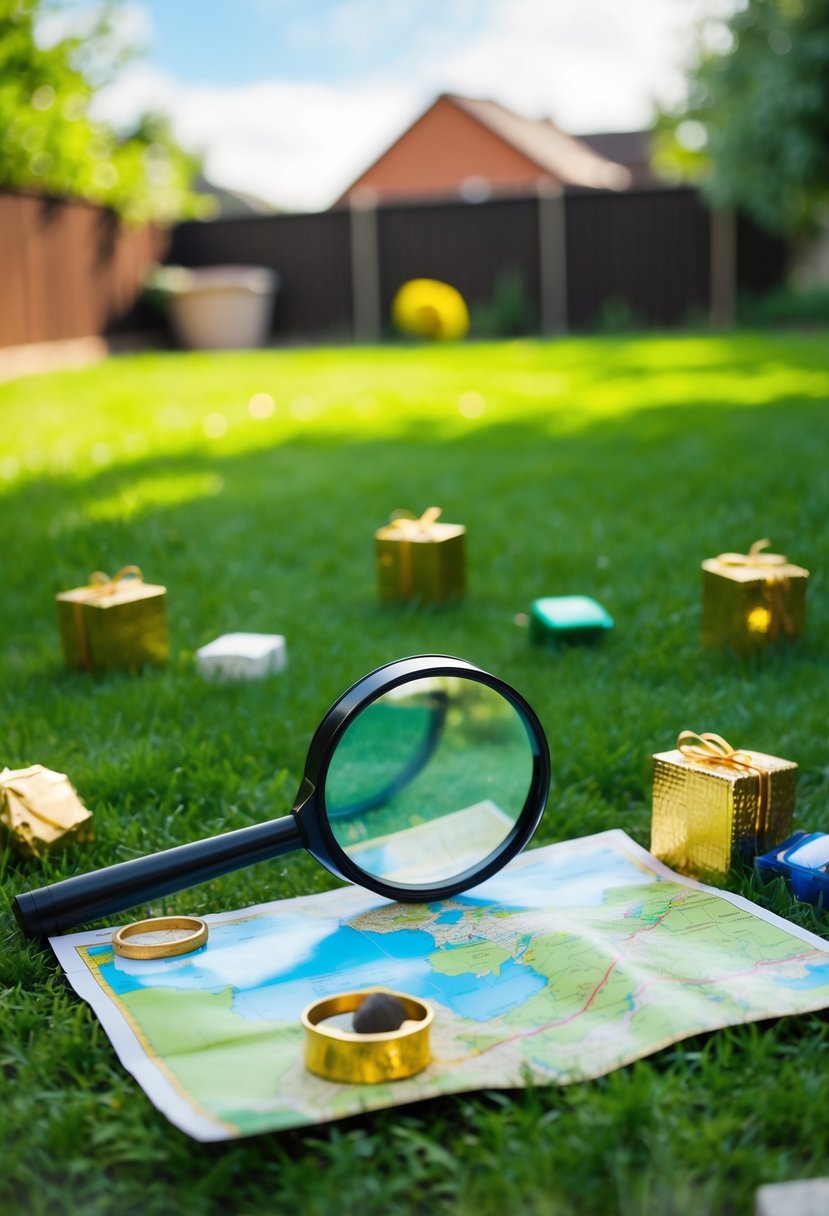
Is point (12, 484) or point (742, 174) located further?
point (742, 174)

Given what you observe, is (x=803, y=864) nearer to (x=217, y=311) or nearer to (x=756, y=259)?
(x=217, y=311)

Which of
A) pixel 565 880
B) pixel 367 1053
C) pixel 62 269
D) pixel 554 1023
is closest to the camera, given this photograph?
pixel 367 1053

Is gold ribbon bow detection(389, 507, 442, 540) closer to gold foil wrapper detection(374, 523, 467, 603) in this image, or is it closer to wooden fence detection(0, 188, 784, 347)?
gold foil wrapper detection(374, 523, 467, 603)

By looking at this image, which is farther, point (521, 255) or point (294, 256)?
point (294, 256)

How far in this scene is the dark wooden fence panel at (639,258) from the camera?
13.6 meters

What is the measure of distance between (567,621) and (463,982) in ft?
4.88

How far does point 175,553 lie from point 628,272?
10.8 metres

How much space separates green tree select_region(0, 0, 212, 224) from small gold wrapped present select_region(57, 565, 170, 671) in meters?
11.7

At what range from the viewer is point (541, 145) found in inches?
1324

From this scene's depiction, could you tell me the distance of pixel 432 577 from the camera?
11.0 feet

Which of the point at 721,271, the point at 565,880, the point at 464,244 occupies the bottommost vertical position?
the point at 565,880

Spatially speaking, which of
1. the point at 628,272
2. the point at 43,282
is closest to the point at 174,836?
the point at 43,282

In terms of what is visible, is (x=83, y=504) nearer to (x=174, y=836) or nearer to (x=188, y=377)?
(x=174, y=836)

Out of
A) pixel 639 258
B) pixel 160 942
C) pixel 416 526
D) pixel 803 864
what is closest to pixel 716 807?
pixel 803 864
